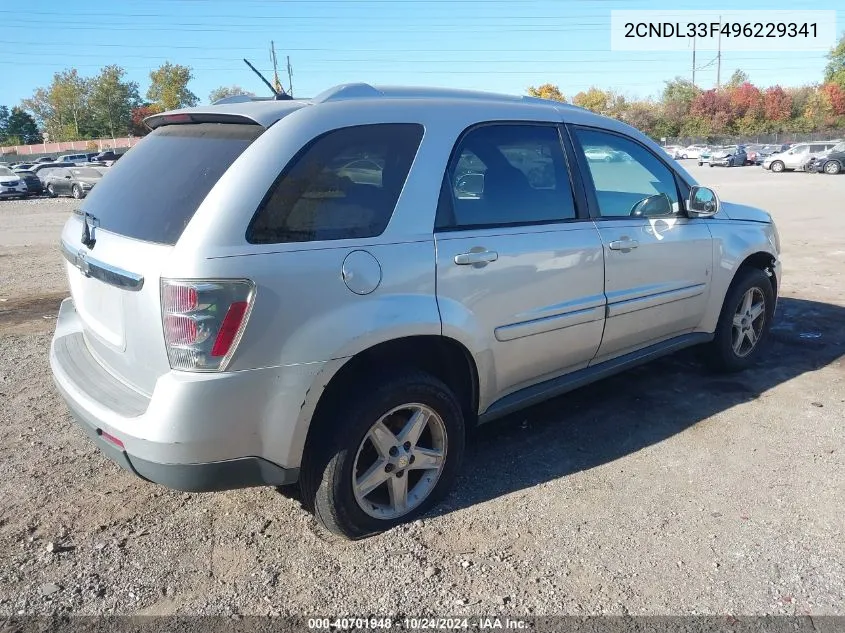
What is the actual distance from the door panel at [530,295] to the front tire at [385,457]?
14.9 inches

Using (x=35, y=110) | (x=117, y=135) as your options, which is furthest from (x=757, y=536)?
(x=35, y=110)

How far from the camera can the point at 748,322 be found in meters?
5.08

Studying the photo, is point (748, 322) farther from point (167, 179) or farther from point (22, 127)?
point (22, 127)

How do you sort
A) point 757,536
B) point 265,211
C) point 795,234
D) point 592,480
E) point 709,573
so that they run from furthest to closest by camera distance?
point 795,234
point 592,480
point 757,536
point 709,573
point 265,211

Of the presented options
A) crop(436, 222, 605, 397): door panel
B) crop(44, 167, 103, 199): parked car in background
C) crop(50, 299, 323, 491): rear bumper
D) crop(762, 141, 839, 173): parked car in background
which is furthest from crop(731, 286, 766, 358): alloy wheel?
crop(762, 141, 839, 173): parked car in background

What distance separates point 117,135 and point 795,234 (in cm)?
8496

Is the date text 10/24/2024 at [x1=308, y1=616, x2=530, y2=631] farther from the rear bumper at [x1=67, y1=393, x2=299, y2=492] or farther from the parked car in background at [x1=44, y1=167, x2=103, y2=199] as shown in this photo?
the parked car in background at [x1=44, y1=167, x2=103, y2=199]

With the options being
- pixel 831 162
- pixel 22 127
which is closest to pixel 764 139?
pixel 831 162

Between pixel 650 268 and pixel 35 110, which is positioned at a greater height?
pixel 35 110

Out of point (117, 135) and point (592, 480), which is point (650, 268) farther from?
point (117, 135)

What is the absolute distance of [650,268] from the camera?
410 cm

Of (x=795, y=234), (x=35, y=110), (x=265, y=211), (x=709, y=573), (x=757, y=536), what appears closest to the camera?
(x=265, y=211)

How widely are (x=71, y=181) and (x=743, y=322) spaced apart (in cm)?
2880

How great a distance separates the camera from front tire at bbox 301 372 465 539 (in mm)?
2842
